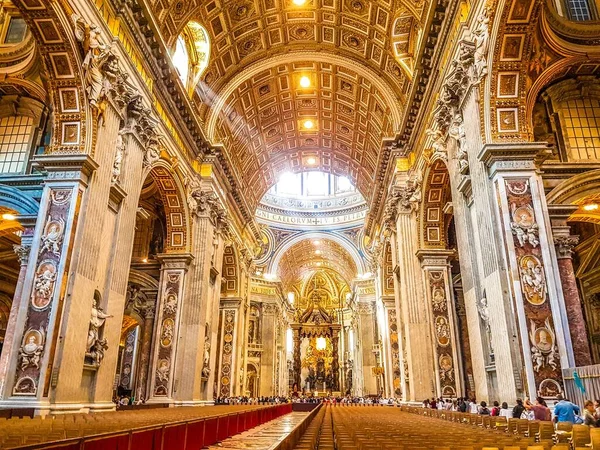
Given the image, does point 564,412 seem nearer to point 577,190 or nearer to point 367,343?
point 577,190

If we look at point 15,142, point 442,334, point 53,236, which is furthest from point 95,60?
point 442,334

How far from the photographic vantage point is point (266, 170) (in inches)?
1009

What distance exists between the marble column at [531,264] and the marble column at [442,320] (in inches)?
218

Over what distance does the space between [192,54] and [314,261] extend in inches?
1224

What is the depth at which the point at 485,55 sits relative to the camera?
8477mm

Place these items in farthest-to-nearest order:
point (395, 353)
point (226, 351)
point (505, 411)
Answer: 1. point (226, 351)
2. point (395, 353)
3. point (505, 411)

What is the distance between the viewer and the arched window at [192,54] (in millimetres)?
14984

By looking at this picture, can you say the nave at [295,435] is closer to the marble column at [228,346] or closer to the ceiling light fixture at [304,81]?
the marble column at [228,346]

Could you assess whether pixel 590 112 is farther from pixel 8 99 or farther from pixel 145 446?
pixel 8 99

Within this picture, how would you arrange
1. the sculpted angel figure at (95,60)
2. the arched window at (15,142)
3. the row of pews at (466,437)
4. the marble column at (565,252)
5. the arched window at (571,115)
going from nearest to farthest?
the row of pews at (466,437) < the marble column at (565,252) < the sculpted angel figure at (95,60) < the arched window at (571,115) < the arched window at (15,142)

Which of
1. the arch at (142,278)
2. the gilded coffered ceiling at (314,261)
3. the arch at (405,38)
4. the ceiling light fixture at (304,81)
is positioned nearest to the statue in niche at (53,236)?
the arch at (142,278)

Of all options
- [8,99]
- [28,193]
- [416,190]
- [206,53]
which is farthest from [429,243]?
[8,99]

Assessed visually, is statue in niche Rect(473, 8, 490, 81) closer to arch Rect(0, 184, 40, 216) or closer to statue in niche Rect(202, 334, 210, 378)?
arch Rect(0, 184, 40, 216)

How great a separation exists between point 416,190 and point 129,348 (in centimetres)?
1449
